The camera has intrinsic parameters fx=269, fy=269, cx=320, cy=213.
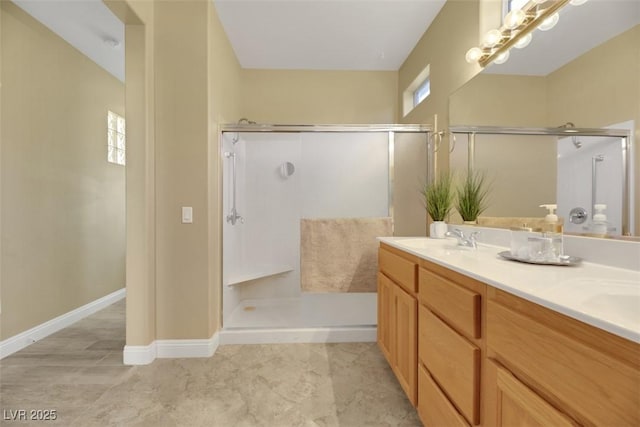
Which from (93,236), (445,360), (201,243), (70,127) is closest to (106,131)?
(70,127)

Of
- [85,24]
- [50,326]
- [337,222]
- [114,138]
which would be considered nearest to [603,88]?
[337,222]

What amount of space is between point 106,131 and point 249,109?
1.62 metres

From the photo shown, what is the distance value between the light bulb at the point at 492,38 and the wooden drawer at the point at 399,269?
1.38 meters

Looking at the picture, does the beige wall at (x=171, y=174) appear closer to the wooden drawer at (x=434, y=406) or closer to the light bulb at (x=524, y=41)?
the wooden drawer at (x=434, y=406)

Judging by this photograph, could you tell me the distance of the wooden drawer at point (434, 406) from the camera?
97 centimetres

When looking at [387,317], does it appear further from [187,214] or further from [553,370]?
[187,214]

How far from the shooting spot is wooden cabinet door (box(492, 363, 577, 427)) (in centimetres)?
60

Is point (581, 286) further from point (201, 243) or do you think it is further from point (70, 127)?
point (70, 127)

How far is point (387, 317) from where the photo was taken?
1.77 m

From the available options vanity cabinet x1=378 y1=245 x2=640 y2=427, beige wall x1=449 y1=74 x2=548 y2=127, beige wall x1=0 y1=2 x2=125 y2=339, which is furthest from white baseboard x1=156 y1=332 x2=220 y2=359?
beige wall x1=449 y1=74 x2=548 y2=127

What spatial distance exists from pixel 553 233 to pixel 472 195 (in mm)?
670

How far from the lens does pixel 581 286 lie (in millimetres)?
763

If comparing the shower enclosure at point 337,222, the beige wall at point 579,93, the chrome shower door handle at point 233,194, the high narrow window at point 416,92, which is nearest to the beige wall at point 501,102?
the beige wall at point 579,93

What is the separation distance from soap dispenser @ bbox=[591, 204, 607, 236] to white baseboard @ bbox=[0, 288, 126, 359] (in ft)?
12.0
